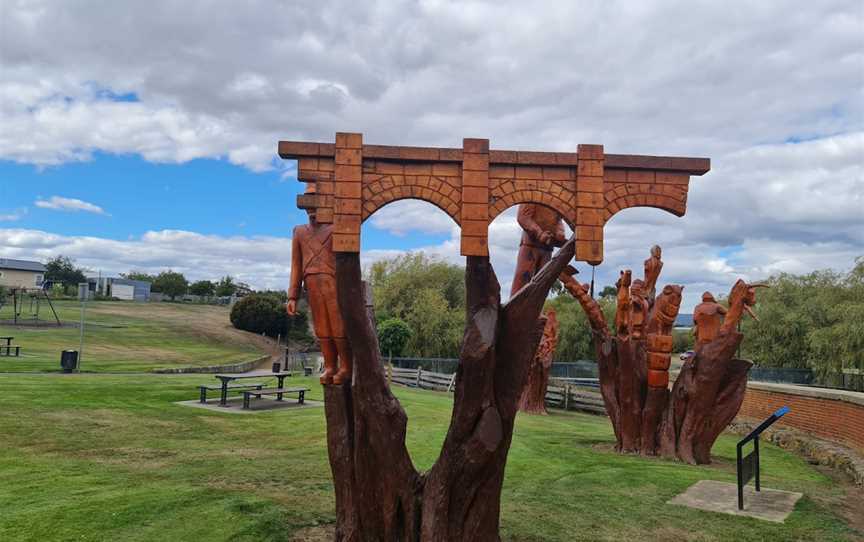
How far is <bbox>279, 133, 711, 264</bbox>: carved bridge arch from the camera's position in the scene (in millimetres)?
5000

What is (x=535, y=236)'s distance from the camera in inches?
312

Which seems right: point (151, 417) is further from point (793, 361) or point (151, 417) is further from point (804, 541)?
point (793, 361)

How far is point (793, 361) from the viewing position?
86.4 feet

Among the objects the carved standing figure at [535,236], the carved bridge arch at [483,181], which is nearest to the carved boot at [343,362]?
the carved bridge arch at [483,181]

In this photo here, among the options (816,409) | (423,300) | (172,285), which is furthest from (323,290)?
(172,285)

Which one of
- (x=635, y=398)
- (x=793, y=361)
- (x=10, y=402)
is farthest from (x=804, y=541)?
(x=793, y=361)

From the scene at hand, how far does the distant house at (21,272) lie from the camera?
6047 cm

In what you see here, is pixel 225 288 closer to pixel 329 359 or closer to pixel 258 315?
pixel 258 315

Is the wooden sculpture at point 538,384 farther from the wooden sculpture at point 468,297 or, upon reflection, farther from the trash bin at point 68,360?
the trash bin at point 68,360

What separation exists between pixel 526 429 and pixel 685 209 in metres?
9.20

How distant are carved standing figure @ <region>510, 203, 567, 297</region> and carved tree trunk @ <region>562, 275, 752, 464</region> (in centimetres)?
71

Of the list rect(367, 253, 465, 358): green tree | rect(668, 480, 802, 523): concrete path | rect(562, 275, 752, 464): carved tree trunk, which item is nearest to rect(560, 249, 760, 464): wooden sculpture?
rect(562, 275, 752, 464): carved tree trunk

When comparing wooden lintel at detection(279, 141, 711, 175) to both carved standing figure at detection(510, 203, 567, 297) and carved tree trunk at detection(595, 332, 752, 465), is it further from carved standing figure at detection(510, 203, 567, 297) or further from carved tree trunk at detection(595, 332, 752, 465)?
carved tree trunk at detection(595, 332, 752, 465)

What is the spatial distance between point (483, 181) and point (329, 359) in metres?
2.19
